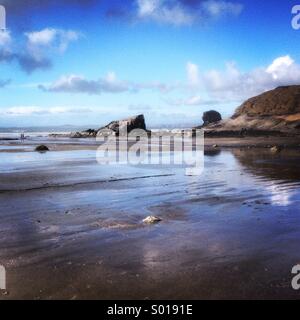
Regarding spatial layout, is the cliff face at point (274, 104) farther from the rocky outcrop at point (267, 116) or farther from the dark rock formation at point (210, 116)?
the dark rock formation at point (210, 116)

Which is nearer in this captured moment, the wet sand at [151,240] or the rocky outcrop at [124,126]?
the wet sand at [151,240]

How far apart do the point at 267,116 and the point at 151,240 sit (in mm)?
43138

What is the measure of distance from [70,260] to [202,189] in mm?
5848

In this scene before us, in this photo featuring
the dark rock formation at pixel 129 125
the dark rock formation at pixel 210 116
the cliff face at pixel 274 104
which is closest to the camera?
the cliff face at pixel 274 104

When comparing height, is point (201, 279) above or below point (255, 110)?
below

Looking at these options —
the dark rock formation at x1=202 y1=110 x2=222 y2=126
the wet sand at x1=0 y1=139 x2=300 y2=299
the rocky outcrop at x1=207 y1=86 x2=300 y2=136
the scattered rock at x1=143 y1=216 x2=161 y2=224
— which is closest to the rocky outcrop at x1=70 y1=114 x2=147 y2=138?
the dark rock formation at x1=202 y1=110 x2=222 y2=126

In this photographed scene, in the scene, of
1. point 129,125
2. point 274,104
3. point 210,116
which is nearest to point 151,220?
point 274,104

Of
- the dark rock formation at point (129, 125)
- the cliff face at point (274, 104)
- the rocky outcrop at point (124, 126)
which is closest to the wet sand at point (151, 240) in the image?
the cliff face at point (274, 104)

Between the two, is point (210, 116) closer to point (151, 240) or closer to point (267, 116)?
point (267, 116)

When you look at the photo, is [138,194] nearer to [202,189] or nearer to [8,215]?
[202,189]

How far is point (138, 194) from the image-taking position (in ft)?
31.9

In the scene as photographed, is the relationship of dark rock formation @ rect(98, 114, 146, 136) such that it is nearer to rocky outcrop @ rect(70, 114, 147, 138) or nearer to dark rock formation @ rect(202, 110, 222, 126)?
rocky outcrop @ rect(70, 114, 147, 138)

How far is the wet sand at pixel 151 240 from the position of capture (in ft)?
13.9

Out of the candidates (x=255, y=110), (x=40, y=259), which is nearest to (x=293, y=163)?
(x=40, y=259)
